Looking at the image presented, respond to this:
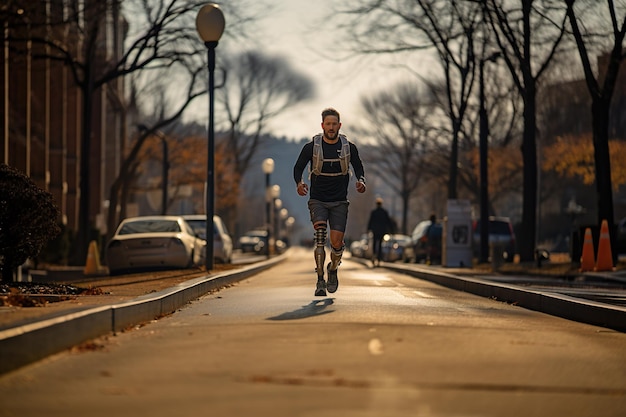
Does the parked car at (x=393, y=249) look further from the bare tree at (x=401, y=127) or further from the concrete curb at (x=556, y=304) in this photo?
the concrete curb at (x=556, y=304)

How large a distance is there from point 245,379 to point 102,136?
57.4 metres

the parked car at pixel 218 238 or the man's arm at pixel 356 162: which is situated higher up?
the man's arm at pixel 356 162

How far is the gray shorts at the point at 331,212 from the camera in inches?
535

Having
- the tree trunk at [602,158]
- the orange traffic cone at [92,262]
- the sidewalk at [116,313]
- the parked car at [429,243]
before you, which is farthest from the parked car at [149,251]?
the parked car at [429,243]

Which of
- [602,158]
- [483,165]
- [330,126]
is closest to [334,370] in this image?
[330,126]

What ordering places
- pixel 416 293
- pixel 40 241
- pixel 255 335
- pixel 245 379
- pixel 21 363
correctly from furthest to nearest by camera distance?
pixel 416 293 < pixel 40 241 < pixel 255 335 < pixel 21 363 < pixel 245 379

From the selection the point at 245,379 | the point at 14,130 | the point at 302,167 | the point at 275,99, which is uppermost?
the point at 275,99

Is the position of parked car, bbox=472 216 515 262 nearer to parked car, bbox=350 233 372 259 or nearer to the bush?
parked car, bbox=350 233 372 259

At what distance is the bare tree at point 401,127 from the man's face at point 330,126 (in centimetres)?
4923

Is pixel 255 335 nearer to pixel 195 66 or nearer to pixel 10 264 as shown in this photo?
pixel 10 264

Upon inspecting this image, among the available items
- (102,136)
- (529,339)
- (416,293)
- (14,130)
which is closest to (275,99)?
(102,136)

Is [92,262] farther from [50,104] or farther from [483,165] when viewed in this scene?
[50,104]

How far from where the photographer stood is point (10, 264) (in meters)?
14.5

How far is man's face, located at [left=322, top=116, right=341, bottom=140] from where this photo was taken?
13297 mm
